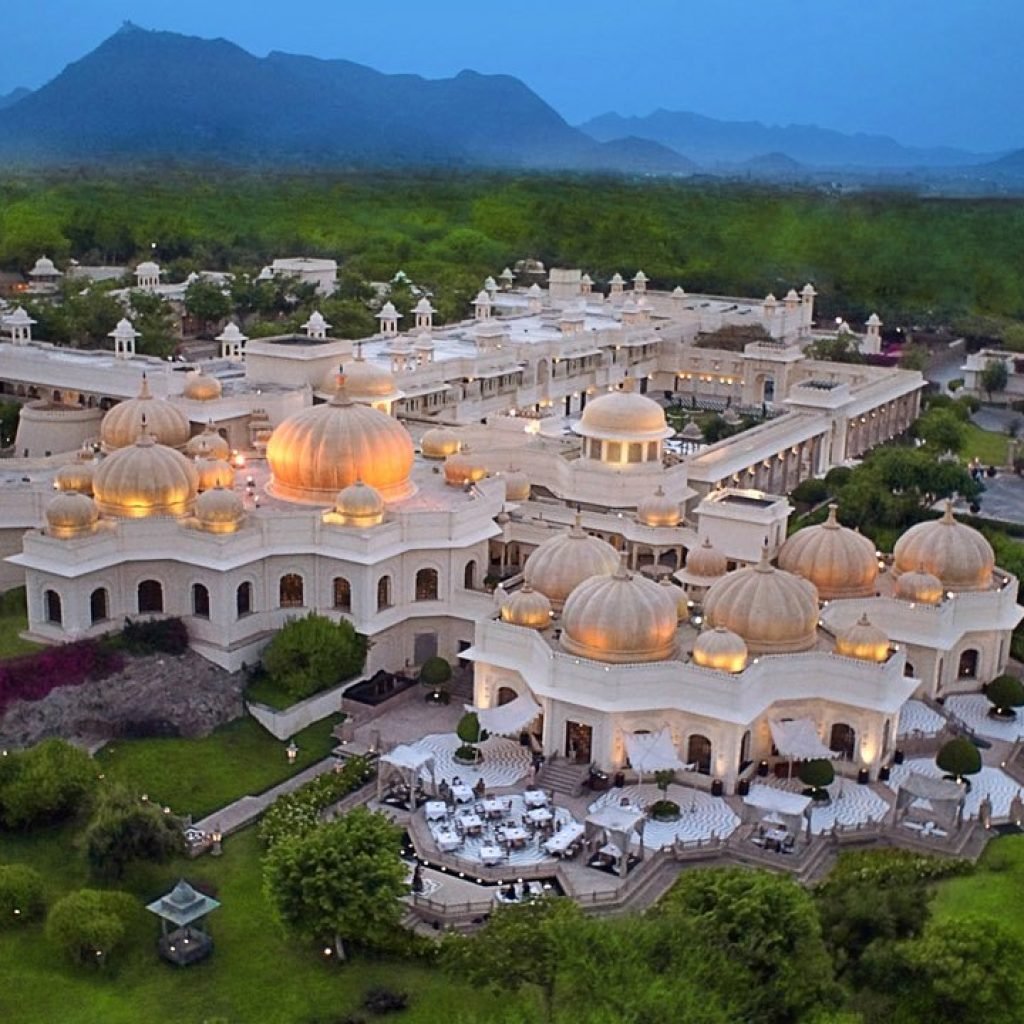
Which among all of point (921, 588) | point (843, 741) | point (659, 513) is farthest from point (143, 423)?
point (921, 588)

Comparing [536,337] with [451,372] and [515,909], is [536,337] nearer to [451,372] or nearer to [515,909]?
[451,372]

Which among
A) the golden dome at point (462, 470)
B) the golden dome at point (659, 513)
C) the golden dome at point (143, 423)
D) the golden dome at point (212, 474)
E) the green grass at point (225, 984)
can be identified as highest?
the golden dome at point (143, 423)

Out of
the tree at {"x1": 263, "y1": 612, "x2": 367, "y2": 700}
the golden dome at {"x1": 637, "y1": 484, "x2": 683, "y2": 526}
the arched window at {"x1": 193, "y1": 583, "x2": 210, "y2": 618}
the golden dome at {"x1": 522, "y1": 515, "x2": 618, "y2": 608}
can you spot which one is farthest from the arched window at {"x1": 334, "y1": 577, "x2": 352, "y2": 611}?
the golden dome at {"x1": 637, "y1": 484, "x2": 683, "y2": 526}

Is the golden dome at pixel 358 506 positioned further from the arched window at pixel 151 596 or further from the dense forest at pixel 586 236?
the dense forest at pixel 586 236

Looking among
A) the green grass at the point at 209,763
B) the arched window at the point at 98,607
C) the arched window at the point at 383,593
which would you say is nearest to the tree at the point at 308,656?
the green grass at the point at 209,763

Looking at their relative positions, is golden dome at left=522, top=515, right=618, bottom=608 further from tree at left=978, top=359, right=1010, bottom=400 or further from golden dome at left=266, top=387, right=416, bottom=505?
tree at left=978, top=359, right=1010, bottom=400

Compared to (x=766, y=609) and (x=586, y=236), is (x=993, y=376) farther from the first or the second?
(x=586, y=236)
